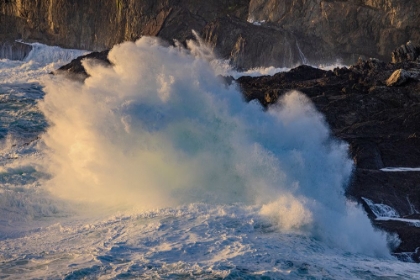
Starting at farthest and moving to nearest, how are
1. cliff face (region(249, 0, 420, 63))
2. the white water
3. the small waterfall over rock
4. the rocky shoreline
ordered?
the small waterfall over rock → cliff face (region(249, 0, 420, 63)) → the rocky shoreline → the white water

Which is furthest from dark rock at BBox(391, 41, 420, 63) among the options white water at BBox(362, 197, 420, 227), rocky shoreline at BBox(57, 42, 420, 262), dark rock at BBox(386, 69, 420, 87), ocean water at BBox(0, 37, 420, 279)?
white water at BBox(362, 197, 420, 227)

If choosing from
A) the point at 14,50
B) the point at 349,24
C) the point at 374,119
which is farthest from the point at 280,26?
the point at 374,119

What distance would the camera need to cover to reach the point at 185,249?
40.3 ft

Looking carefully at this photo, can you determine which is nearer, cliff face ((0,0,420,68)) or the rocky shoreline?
the rocky shoreline

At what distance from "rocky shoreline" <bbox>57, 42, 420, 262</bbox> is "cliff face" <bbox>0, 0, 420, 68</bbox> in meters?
10.5

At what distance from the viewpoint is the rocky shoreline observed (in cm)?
1477

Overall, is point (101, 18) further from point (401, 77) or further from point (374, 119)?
point (374, 119)

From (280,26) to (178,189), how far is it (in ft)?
80.4

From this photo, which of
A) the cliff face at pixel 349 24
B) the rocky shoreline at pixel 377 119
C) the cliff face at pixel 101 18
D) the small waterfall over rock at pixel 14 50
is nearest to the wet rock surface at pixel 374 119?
the rocky shoreline at pixel 377 119

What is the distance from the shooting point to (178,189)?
15523mm

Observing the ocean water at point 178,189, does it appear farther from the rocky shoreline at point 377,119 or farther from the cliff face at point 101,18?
the cliff face at point 101,18

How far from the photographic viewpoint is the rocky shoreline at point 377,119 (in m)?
14.8

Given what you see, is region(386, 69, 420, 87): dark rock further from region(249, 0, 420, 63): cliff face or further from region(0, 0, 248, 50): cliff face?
region(0, 0, 248, 50): cliff face

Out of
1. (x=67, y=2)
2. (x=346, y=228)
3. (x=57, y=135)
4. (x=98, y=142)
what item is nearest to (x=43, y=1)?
(x=67, y=2)
